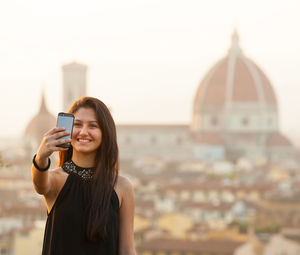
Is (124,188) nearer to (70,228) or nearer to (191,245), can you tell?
(70,228)

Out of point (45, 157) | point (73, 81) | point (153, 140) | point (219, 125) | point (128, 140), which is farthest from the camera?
point (219, 125)

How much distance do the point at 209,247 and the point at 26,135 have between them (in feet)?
167

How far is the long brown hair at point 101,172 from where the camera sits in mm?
2119

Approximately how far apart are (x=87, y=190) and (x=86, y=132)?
0.17m

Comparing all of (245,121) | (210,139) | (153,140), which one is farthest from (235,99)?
(210,139)

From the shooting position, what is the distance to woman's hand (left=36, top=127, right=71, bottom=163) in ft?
6.75

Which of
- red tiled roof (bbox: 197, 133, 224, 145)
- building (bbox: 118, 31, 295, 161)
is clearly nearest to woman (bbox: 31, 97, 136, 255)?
building (bbox: 118, 31, 295, 161)

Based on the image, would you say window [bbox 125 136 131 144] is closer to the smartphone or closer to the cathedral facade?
the cathedral facade

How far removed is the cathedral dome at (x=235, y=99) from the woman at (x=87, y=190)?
198 feet

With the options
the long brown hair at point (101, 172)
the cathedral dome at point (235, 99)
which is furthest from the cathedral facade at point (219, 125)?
the long brown hair at point (101, 172)

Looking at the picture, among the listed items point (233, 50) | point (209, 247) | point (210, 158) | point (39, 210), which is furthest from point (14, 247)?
point (233, 50)

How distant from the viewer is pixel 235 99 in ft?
214

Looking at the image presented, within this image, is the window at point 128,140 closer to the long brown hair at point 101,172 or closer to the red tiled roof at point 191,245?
the red tiled roof at point 191,245

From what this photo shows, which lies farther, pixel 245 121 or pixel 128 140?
pixel 245 121
